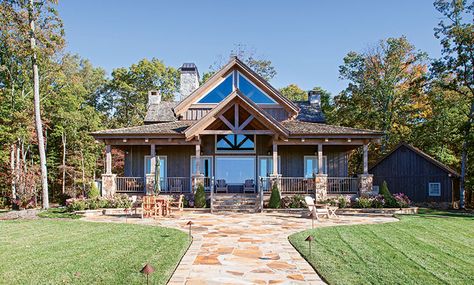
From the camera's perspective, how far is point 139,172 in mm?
20438

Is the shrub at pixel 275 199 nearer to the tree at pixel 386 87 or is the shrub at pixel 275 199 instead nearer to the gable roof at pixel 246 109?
the gable roof at pixel 246 109

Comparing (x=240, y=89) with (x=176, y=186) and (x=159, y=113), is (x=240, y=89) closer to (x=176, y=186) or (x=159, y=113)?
(x=159, y=113)

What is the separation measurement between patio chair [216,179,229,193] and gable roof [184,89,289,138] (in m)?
3.43

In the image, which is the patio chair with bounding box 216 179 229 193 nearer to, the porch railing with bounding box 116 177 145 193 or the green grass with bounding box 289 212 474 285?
the porch railing with bounding box 116 177 145 193

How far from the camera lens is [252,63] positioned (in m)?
41.3

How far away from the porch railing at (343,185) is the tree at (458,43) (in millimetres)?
7182

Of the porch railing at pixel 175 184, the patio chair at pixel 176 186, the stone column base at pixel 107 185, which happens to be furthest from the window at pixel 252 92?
the stone column base at pixel 107 185

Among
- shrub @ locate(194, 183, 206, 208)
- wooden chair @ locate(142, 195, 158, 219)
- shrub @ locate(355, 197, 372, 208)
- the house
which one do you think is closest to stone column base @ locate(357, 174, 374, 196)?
the house

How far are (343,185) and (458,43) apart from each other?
10631mm

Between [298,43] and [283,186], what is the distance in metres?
11.6

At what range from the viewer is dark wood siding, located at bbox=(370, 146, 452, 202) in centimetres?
2356

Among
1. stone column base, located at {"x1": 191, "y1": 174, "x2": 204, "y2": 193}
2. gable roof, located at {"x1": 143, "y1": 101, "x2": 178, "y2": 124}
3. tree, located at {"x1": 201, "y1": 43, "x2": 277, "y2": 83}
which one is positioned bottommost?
stone column base, located at {"x1": 191, "y1": 174, "x2": 204, "y2": 193}

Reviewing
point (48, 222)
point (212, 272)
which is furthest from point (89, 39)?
point (212, 272)

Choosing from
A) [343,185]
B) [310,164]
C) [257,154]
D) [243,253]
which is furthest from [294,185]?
[243,253]
